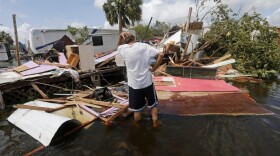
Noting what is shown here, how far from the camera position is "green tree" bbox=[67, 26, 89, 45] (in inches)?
725

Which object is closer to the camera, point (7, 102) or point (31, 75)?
point (7, 102)

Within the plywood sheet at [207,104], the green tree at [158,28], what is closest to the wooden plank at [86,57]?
the plywood sheet at [207,104]

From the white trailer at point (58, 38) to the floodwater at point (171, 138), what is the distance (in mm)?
13471

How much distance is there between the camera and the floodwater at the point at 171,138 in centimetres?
357

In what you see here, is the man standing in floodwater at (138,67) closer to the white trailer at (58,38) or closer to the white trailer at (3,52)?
the white trailer at (58,38)

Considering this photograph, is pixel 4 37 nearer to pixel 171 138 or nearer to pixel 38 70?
pixel 38 70

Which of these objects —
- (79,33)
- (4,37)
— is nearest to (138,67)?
(79,33)

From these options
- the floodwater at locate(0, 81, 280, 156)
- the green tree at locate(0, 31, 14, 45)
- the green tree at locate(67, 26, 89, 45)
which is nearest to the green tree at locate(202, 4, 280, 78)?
the floodwater at locate(0, 81, 280, 156)

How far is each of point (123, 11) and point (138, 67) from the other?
2209cm

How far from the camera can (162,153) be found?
3.48m

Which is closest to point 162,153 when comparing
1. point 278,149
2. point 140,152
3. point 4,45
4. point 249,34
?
point 140,152

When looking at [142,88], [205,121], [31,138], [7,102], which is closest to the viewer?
[142,88]

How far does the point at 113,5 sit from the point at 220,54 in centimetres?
1464

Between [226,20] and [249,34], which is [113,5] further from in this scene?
[249,34]
